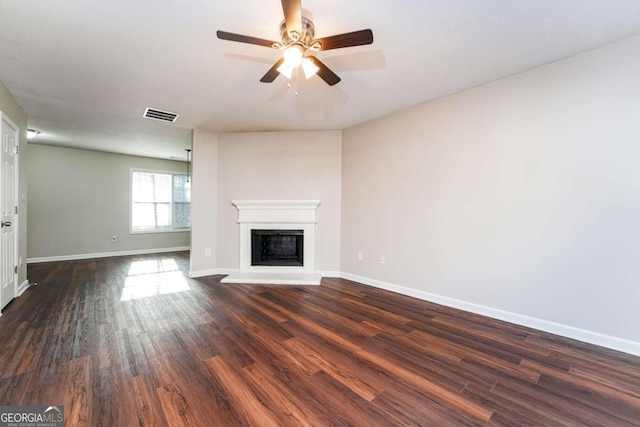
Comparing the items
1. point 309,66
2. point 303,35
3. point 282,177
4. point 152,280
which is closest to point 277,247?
point 282,177

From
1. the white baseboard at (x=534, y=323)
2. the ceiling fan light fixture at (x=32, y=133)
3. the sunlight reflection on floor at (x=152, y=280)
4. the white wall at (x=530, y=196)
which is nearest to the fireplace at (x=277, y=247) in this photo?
the sunlight reflection on floor at (x=152, y=280)

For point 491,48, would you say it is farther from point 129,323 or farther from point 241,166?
point 129,323

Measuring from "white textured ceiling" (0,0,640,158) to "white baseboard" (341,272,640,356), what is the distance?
2.44 m

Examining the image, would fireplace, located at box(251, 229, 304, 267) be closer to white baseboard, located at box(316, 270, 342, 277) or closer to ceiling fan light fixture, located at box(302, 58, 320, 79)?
white baseboard, located at box(316, 270, 342, 277)

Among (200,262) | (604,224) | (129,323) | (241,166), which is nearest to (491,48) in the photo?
(604,224)

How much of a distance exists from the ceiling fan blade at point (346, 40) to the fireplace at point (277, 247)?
123 inches

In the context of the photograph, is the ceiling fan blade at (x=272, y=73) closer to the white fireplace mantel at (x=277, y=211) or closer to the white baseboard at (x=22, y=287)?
the white fireplace mantel at (x=277, y=211)

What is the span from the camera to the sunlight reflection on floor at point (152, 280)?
3590mm

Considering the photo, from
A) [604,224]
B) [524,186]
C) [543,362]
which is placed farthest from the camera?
[524,186]

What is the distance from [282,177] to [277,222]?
78 cm

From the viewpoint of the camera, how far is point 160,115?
3.84 meters

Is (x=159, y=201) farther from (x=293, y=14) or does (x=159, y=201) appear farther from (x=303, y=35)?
(x=293, y=14)

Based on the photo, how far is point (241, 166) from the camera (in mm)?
4621

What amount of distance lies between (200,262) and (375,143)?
3.47m
